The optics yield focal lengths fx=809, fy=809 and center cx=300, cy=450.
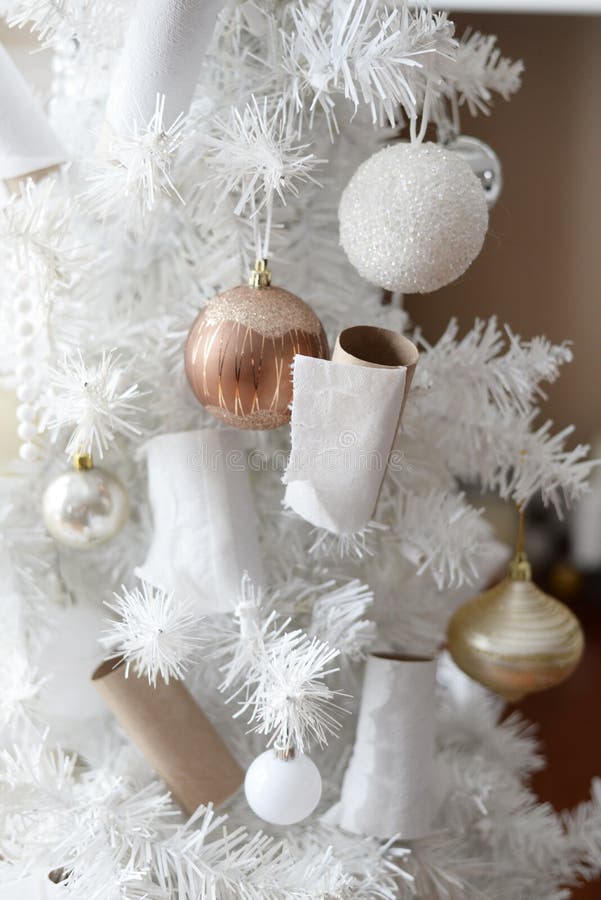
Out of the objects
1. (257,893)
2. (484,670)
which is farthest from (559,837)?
(257,893)

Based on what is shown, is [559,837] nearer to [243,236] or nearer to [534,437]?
[534,437]

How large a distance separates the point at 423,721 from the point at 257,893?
0.17m

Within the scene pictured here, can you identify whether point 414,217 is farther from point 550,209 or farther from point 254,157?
point 550,209

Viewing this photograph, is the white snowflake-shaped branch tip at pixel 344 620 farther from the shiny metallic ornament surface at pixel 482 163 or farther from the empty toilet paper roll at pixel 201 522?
the shiny metallic ornament surface at pixel 482 163

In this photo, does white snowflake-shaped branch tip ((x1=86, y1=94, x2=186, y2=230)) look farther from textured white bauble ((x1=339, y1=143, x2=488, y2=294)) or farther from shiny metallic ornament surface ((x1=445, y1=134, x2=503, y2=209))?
shiny metallic ornament surface ((x1=445, y1=134, x2=503, y2=209))

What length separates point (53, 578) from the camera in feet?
2.09

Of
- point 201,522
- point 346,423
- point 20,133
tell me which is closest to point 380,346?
point 346,423

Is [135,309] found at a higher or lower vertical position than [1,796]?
higher

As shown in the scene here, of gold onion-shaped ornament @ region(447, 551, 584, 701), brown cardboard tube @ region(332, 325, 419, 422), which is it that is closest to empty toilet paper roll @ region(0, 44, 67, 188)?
brown cardboard tube @ region(332, 325, 419, 422)

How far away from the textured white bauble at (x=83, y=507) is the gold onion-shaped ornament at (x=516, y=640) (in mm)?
316

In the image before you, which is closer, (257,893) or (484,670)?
(257,893)

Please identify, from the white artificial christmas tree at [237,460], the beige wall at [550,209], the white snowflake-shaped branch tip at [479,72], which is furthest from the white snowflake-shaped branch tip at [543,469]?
the beige wall at [550,209]

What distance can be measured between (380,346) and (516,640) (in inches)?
11.6

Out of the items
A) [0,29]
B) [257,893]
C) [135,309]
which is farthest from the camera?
[0,29]
